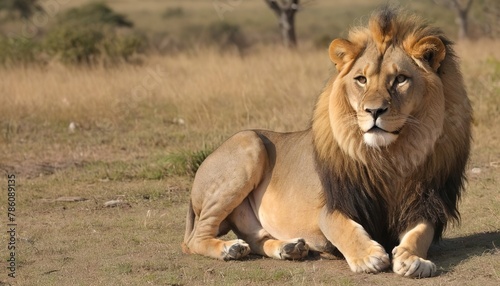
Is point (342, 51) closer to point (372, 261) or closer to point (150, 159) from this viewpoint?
point (372, 261)

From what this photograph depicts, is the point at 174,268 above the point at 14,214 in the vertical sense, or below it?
above

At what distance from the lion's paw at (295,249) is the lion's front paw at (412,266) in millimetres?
660

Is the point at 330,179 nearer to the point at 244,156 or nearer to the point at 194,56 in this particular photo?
the point at 244,156

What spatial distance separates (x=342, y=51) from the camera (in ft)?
15.0

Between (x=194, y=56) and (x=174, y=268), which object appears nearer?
(x=174, y=268)

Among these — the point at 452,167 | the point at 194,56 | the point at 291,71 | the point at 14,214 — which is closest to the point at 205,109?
the point at 291,71

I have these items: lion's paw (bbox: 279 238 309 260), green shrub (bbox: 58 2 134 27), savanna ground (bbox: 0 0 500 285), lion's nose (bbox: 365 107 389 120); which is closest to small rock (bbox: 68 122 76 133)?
savanna ground (bbox: 0 0 500 285)

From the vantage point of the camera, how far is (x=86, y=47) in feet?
47.9

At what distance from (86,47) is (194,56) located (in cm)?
164

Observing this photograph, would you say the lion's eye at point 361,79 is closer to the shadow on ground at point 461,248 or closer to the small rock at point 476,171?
the shadow on ground at point 461,248

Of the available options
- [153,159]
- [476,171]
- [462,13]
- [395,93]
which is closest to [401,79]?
[395,93]

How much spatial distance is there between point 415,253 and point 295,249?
70 cm

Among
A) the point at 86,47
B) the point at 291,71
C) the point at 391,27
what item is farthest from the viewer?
the point at 86,47

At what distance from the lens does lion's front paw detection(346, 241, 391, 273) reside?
436 cm
